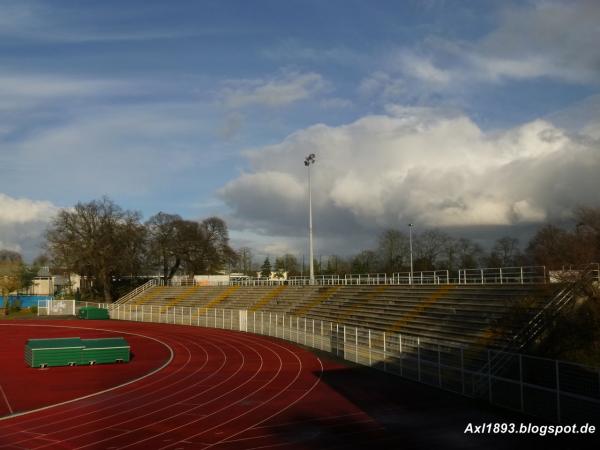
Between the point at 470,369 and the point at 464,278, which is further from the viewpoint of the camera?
the point at 464,278

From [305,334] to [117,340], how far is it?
444 inches

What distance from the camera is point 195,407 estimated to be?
1888 centimetres

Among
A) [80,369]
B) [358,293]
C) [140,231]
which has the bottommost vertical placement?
[80,369]

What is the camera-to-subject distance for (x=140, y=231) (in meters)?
76.4

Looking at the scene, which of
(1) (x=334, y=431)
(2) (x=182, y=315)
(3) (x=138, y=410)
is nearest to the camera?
(1) (x=334, y=431)

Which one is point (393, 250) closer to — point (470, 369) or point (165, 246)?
point (165, 246)

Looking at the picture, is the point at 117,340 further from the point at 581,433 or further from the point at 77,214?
the point at 77,214

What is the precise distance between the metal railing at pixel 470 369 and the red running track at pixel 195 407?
2029mm

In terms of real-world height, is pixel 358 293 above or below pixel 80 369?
above

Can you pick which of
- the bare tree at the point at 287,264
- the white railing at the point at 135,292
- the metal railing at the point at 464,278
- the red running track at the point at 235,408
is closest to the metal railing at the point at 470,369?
the red running track at the point at 235,408

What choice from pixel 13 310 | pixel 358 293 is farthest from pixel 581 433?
pixel 13 310

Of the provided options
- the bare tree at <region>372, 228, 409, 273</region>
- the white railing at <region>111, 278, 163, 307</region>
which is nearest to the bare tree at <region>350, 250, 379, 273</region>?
the bare tree at <region>372, 228, 409, 273</region>

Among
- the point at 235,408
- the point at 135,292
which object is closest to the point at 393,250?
the point at 135,292

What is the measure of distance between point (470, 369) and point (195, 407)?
10.3 m
